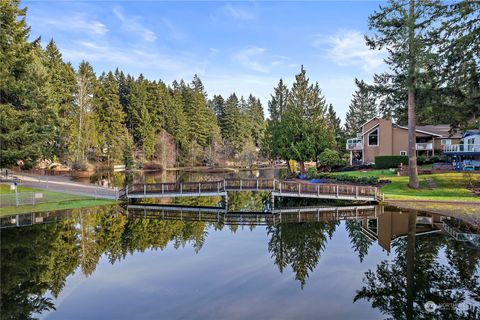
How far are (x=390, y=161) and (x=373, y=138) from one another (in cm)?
791

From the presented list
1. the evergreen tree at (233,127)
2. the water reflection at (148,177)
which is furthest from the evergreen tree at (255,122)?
the water reflection at (148,177)

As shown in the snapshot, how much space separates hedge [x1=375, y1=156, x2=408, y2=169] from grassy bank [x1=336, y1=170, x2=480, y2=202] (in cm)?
907

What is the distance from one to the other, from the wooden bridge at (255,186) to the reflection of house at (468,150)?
17659 mm

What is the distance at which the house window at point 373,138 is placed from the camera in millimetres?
52500

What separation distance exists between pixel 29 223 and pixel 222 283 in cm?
1409

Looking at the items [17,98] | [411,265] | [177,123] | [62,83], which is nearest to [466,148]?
[411,265]

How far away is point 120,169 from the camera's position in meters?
70.1

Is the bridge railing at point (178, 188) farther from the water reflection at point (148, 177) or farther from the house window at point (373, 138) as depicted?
the house window at point (373, 138)

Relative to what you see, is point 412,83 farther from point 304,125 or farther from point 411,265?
point 411,265

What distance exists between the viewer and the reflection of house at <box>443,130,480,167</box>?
127 ft

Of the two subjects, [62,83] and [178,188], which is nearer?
[178,188]

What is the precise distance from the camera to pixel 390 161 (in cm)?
4572

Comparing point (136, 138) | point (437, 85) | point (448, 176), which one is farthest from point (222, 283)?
point (136, 138)

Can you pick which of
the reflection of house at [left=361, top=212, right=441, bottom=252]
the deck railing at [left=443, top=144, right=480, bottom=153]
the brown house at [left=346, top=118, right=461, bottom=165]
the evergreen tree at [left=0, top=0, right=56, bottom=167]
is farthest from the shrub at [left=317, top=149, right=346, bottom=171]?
the evergreen tree at [left=0, top=0, right=56, bottom=167]
